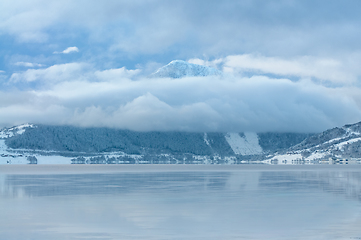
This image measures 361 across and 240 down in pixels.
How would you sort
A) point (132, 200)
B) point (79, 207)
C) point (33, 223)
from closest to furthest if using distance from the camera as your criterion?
point (33, 223) < point (79, 207) < point (132, 200)

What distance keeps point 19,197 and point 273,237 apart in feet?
161

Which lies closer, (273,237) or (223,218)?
(273,237)

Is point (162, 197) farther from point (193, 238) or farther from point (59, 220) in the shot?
point (193, 238)

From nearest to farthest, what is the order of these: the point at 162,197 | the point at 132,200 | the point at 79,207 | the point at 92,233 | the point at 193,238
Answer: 1. the point at 193,238
2. the point at 92,233
3. the point at 79,207
4. the point at 132,200
5. the point at 162,197

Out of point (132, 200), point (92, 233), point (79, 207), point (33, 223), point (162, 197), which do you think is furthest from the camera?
point (162, 197)

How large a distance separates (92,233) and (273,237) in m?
15.3

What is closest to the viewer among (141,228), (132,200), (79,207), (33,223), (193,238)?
(193,238)

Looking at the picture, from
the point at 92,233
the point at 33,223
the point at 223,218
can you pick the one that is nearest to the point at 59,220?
the point at 33,223


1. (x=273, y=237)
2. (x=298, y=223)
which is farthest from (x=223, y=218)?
(x=273, y=237)

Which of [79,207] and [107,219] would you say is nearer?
[107,219]

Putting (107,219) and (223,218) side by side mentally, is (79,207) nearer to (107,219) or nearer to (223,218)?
(107,219)

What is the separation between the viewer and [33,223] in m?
46.5

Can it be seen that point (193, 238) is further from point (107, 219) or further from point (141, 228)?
point (107, 219)

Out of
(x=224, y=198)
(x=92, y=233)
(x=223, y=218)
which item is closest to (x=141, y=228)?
(x=92, y=233)
